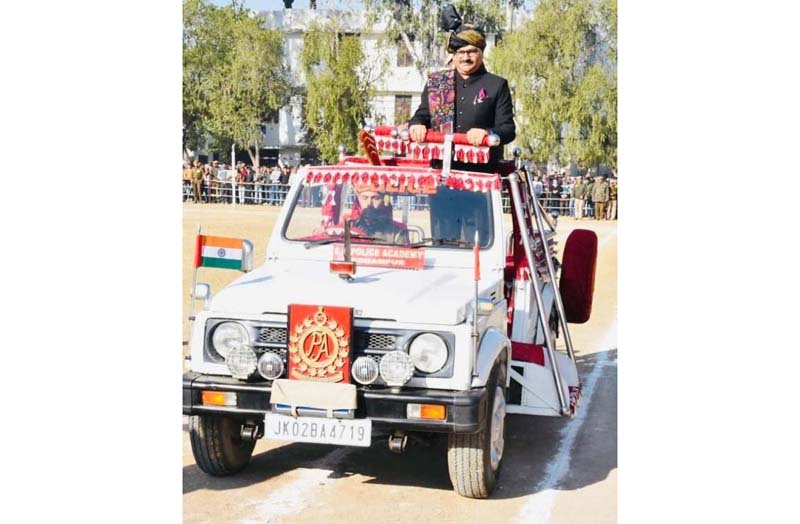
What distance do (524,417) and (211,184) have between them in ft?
26.3

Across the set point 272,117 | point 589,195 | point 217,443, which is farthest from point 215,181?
point 217,443

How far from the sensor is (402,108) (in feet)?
36.7

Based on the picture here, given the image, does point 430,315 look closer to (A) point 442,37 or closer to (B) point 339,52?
(A) point 442,37

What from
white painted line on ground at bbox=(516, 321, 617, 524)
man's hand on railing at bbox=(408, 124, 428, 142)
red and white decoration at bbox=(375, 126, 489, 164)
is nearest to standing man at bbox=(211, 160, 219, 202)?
white painted line on ground at bbox=(516, 321, 617, 524)

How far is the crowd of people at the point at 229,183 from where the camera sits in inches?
505

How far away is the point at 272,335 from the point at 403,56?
6.24m

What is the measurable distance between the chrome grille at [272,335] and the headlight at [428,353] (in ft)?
2.07

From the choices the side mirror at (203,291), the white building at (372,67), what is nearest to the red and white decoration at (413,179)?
the side mirror at (203,291)

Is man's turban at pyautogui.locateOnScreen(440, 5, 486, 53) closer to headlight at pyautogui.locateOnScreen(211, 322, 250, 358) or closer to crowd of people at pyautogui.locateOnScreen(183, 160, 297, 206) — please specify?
headlight at pyautogui.locateOnScreen(211, 322, 250, 358)

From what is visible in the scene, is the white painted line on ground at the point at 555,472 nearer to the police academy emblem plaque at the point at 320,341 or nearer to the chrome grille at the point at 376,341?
the chrome grille at the point at 376,341
